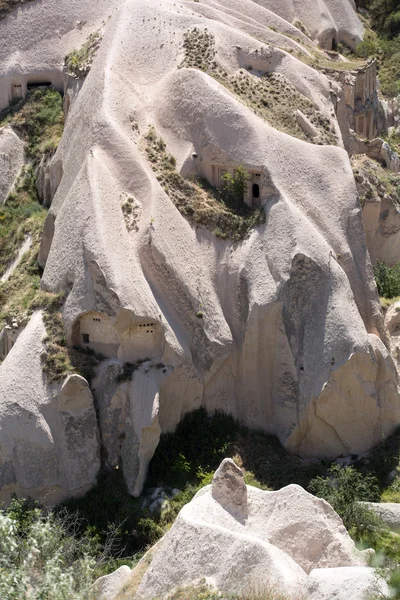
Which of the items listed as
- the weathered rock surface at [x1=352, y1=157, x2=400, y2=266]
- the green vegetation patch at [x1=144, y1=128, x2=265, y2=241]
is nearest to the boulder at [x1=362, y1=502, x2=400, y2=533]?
the green vegetation patch at [x1=144, y1=128, x2=265, y2=241]

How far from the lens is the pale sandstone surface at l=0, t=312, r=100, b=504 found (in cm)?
3203

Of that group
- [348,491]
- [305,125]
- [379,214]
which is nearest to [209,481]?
[348,491]

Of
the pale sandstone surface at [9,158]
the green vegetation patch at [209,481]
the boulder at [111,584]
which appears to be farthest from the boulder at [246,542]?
the pale sandstone surface at [9,158]

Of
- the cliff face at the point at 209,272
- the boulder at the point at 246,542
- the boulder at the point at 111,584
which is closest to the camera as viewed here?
the boulder at the point at 246,542

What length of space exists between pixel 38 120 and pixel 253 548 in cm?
2392

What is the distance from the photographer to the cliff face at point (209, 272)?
3312 cm

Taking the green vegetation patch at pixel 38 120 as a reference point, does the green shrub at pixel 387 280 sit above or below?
below

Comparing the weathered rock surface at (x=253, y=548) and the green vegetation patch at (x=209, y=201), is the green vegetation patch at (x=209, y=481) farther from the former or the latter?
the green vegetation patch at (x=209, y=201)

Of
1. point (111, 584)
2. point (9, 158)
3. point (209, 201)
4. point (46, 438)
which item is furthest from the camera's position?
point (9, 158)

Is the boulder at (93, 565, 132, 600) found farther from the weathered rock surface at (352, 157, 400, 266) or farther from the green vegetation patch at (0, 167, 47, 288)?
the weathered rock surface at (352, 157, 400, 266)

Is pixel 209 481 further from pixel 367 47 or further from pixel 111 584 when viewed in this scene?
pixel 367 47

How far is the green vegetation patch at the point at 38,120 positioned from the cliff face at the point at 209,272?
487 centimetres

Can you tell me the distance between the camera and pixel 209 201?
119 feet

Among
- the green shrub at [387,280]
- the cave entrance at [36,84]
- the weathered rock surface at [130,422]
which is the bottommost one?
the green shrub at [387,280]
